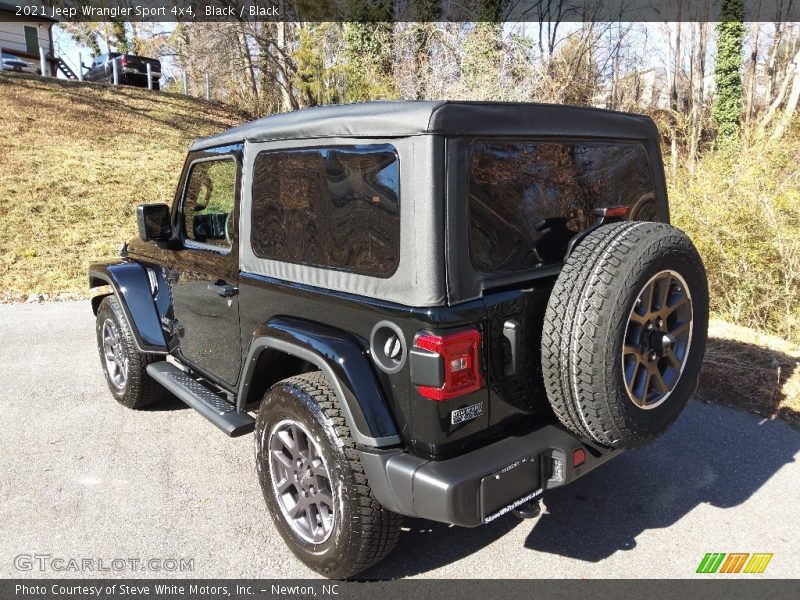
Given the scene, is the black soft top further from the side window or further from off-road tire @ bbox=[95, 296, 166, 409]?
off-road tire @ bbox=[95, 296, 166, 409]

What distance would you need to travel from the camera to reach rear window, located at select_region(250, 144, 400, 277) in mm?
2385

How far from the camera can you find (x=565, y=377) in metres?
2.32

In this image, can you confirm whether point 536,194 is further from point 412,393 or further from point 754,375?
point 754,375

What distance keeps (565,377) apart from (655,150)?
1.54 metres

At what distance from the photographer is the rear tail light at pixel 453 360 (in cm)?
220

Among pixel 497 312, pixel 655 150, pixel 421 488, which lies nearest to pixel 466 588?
pixel 421 488

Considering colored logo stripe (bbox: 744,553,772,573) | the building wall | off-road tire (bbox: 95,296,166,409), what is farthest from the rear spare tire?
the building wall

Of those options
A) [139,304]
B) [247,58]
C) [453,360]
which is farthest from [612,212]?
[247,58]

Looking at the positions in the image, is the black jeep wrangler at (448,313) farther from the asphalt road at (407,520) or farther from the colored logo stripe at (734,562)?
the colored logo stripe at (734,562)

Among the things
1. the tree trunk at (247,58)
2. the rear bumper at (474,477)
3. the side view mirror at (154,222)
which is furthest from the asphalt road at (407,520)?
the tree trunk at (247,58)

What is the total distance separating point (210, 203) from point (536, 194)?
2.02 metres

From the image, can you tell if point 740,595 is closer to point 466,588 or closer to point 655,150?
point 466,588

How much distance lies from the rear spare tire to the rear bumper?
17 centimetres

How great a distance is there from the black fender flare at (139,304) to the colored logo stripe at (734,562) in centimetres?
338
